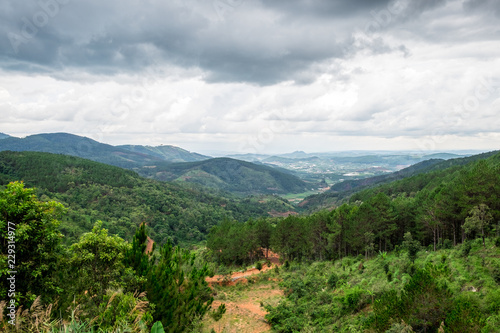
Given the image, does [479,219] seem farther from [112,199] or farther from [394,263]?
[112,199]

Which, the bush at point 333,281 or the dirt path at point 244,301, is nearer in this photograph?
the dirt path at point 244,301

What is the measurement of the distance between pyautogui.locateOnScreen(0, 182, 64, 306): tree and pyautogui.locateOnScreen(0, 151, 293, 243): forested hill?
7206 cm

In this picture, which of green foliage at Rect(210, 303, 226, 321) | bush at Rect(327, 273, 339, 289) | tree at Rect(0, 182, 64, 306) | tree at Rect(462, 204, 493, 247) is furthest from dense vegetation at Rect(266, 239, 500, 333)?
tree at Rect(0, 182, 64, 306)

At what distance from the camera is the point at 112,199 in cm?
11425

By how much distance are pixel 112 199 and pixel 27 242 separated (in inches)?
4517

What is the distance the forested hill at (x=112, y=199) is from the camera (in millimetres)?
96125

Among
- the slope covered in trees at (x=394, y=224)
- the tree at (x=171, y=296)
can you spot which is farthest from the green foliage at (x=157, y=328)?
the slope covered in trees at (x=394, y=224)

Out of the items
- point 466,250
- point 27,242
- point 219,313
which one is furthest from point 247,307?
point 27,242

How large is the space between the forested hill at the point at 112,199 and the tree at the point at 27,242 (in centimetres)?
7206

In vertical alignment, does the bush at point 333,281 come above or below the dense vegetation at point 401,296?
below

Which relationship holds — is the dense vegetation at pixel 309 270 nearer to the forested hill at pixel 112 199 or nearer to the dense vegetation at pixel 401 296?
the dense vegetation at pixel 401 296

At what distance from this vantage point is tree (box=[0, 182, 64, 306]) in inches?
429

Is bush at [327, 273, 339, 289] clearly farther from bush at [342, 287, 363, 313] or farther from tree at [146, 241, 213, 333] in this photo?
tree at [146, 241, 213, 333]

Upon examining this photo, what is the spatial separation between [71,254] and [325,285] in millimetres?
24613
